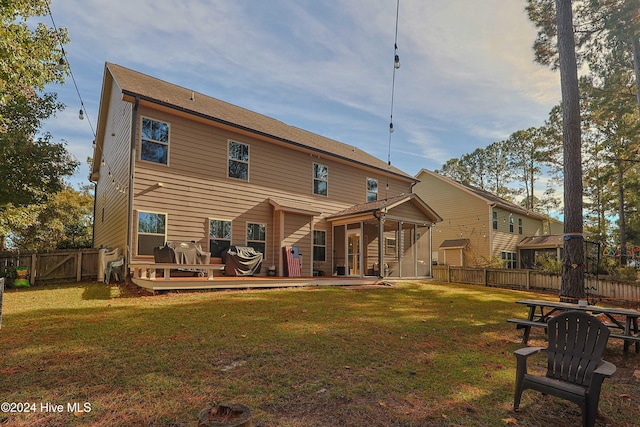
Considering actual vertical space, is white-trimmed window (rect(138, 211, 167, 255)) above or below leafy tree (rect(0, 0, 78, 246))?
below

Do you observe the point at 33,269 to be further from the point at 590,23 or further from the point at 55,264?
the point at 590,23

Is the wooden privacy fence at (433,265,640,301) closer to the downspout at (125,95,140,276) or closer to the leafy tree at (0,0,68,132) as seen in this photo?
the downspout at (125,95,140,276)

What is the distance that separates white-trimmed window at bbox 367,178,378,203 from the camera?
17188mm

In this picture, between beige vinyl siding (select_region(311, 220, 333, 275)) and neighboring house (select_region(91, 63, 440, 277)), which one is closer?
neighboring house (select_region(91, 63, 440, 277))

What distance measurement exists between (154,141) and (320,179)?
7009 mm

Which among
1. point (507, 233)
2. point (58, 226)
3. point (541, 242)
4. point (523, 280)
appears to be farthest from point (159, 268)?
point (541, 242)

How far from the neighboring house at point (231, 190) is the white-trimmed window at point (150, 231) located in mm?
30

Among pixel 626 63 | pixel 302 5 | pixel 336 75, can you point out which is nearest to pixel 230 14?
pixel 302 5

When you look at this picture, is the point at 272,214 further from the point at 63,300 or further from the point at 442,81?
the point at 442,81

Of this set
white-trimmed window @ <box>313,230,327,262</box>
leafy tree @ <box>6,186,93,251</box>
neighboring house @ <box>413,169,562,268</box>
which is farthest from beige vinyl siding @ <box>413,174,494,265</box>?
leafy tree @ <box>6,186,93,251</box>

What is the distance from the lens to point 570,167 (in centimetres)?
736

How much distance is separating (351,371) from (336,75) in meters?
12.5

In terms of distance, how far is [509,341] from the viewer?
5.47m

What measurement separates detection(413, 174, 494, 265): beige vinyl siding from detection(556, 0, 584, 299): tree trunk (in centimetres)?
1535
